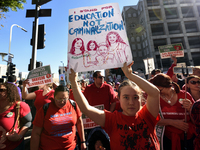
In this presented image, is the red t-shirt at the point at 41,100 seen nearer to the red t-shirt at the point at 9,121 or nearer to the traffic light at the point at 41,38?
the red t-shirt at the point at 9,121

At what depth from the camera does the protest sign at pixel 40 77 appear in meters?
3.55

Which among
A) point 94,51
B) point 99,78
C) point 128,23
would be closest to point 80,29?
point 94,51

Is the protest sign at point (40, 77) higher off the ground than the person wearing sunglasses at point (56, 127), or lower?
higher

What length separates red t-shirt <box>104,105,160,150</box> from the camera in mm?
1319

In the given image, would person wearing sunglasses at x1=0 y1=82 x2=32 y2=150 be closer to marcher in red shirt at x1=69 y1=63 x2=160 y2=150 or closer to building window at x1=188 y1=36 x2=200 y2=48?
marcher in red shirt at x1=69 y1=63 x2=160 y2=150

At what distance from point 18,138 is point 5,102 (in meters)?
0.63

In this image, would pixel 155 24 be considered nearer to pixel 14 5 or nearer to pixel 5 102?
pixel 14 5

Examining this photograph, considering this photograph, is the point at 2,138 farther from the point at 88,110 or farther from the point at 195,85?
the point at 195,85

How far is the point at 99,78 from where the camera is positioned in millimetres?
3287

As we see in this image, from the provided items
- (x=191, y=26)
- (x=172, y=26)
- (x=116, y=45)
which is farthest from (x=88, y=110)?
(x=191, y=26)

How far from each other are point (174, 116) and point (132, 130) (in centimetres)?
94

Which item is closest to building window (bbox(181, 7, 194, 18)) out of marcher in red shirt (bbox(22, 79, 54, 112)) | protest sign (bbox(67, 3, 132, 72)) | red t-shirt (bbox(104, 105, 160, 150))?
protest sign (bbox(67, 3, 132, 72))

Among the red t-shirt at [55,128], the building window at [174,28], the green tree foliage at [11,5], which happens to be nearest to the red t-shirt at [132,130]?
the red t-shirt at [55,128]

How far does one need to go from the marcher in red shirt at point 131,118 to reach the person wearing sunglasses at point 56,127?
75 centimetres
